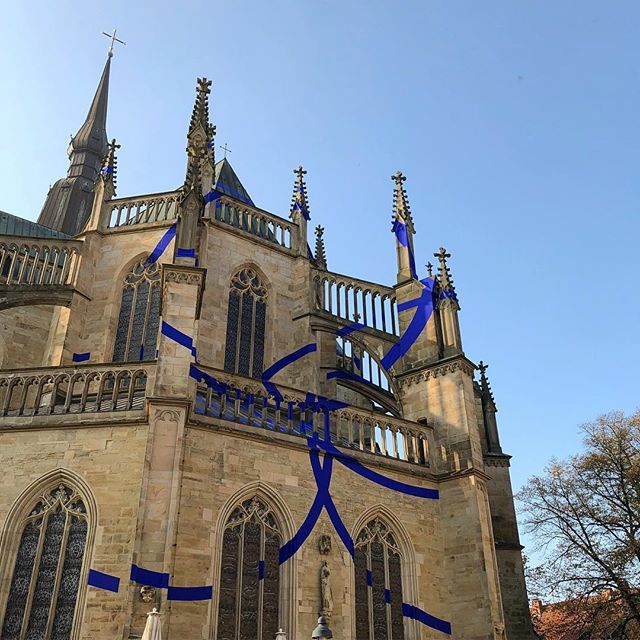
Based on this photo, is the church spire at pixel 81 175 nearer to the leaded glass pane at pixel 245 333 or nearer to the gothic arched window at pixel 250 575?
the leaded glass pane at pixel 245 333

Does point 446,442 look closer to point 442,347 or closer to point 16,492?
point 442,347

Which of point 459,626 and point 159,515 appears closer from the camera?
point 159,515

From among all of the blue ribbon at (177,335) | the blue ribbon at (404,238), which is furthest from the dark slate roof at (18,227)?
the blue ribbon at (177,335)

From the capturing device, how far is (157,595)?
31.8ft

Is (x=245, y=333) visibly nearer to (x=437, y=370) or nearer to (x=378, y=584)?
(x=437, y=370)

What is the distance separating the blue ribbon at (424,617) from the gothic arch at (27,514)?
605 centimetres

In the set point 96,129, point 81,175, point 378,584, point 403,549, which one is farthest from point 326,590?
point 96,129

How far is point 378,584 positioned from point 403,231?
9841 mm

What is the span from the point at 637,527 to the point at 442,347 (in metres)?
7.77

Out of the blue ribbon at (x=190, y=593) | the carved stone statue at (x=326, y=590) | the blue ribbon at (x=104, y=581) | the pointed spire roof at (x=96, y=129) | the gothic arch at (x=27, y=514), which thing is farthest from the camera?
the pointed spire roof at (x=96, y=129)

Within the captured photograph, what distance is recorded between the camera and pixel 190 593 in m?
10.7

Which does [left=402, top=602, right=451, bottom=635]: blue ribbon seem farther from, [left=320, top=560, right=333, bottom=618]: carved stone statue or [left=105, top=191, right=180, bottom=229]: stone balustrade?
[left=105, top=191, right=180, bottom=229]: stone balustrade

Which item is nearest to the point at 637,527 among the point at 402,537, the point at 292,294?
the point at 402,537

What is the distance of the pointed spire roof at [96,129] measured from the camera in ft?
157
